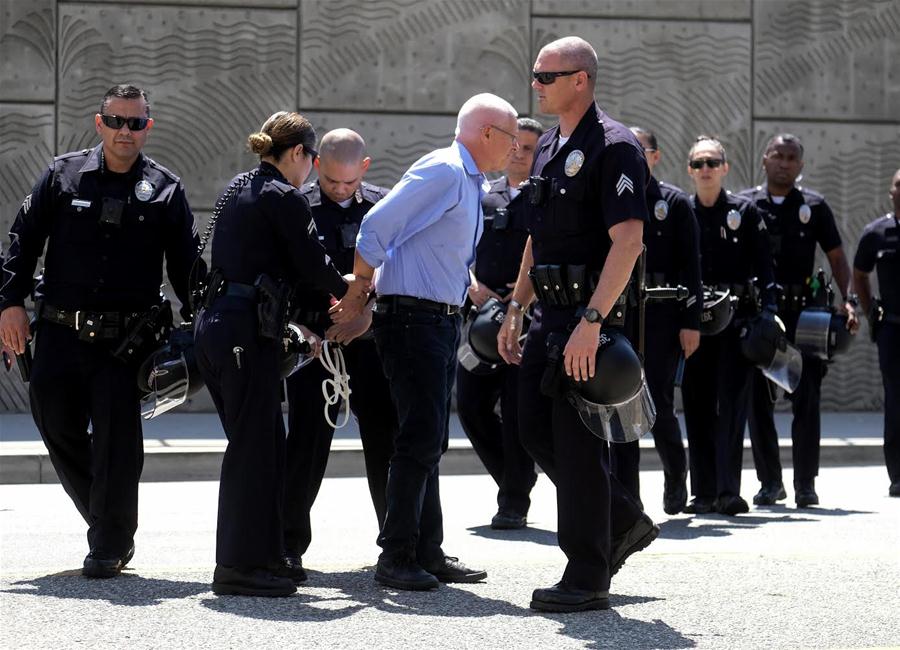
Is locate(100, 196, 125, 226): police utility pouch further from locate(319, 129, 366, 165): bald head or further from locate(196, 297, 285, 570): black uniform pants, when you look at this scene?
locate(319, 129, 366, 165): bald head

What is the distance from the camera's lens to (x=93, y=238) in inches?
270

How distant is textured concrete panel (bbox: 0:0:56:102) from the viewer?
539 inches

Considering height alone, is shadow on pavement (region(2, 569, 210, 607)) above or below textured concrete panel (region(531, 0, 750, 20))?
below

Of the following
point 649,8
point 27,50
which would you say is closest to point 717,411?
point 649,8

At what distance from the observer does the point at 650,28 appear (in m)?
14.9

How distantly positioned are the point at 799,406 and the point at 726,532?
1954mm

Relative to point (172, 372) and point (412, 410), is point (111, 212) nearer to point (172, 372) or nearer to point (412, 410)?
point (172, 372)

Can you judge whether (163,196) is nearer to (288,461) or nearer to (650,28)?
(288,461)

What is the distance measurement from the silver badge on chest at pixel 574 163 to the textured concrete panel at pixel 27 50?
859cm

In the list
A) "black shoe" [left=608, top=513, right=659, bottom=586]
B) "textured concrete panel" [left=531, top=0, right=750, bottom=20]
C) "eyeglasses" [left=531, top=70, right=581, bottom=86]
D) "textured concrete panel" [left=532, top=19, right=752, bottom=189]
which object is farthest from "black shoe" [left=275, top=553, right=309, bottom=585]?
"textured concrete panel" [left=531, top=0, right=750, bottom=20]

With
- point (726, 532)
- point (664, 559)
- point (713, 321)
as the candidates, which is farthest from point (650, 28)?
point (664, 559)

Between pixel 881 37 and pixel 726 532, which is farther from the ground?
pixel 881 37

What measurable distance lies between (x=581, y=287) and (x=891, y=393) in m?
4.95

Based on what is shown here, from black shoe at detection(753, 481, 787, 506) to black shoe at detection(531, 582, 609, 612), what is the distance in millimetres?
3889
